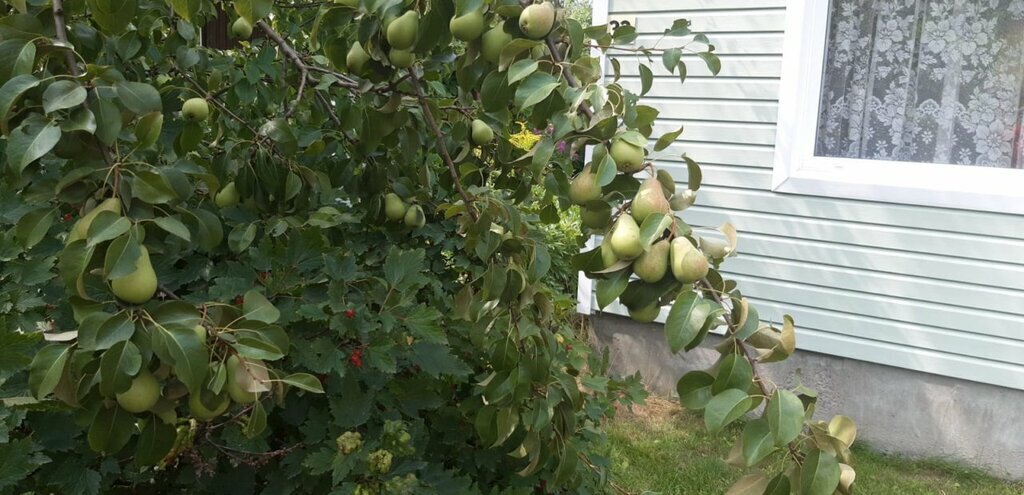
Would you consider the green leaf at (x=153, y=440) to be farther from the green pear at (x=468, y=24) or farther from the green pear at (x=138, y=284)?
the green pear at (x=468, y=24)

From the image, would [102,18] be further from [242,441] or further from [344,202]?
[344,202]

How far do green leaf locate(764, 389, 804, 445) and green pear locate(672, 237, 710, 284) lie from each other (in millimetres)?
156

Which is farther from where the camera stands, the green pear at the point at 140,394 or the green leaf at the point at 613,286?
the green leaf at the point at 613,286

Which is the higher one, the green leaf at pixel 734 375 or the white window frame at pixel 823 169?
the green leaf at pixel 734 375

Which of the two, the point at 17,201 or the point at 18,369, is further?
the point at 17,201

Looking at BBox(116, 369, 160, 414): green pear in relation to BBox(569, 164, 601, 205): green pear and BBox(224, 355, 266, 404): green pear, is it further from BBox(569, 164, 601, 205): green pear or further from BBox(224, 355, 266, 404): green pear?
BBox(569, 164, 601, 205): green pear

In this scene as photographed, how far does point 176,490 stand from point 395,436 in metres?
0.56

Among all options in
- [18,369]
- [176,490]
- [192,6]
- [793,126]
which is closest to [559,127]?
[192,6]

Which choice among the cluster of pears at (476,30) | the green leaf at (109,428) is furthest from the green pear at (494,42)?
the green leaf at (109,428)

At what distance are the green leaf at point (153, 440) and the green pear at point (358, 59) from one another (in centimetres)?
82

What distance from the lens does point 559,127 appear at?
1.15 m

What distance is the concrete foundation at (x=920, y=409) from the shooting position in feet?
13.3

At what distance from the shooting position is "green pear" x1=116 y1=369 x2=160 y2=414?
927mm

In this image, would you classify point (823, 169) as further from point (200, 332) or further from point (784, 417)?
point (200, 332)
